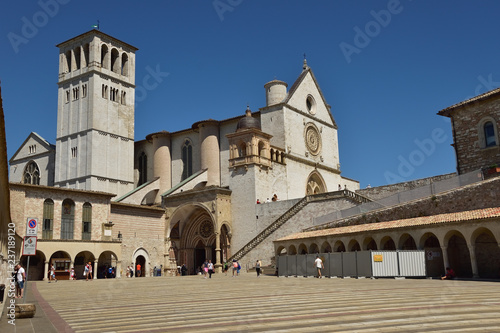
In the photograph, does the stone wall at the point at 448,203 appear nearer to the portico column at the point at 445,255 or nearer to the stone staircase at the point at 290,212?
the portico column at the point at 445,255

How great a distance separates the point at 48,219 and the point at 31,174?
28.3 metres

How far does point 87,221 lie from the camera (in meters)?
39.1

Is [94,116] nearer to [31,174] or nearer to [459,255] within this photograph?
[31,174]

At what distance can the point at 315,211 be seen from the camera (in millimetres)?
A: 38000

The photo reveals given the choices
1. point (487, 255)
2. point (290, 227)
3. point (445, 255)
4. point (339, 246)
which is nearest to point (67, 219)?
point (290, 227)

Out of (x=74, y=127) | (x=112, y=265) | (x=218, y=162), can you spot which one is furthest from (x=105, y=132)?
(x=112, y=265)

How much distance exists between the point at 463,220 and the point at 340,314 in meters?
15.0

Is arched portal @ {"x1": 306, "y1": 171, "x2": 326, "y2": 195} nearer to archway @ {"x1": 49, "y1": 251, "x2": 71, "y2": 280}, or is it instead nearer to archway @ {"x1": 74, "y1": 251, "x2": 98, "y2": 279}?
archway @ {"x1": 74, "y1": 251, "x2": 98, "y2": 279}

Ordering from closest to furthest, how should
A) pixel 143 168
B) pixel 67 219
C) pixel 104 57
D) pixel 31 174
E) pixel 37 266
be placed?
pixel 37 266
pixel 67 219
pixel 143 168
pixel 104 57
pixel 31 174

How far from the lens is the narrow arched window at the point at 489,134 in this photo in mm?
29141

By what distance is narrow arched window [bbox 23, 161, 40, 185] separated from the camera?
61719 millimetres

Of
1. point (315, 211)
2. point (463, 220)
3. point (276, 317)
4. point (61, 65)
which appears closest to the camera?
point (276, 317)

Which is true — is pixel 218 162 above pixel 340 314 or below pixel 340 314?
above

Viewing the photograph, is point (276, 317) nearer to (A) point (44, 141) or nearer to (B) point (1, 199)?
(B) point (1, 199)
